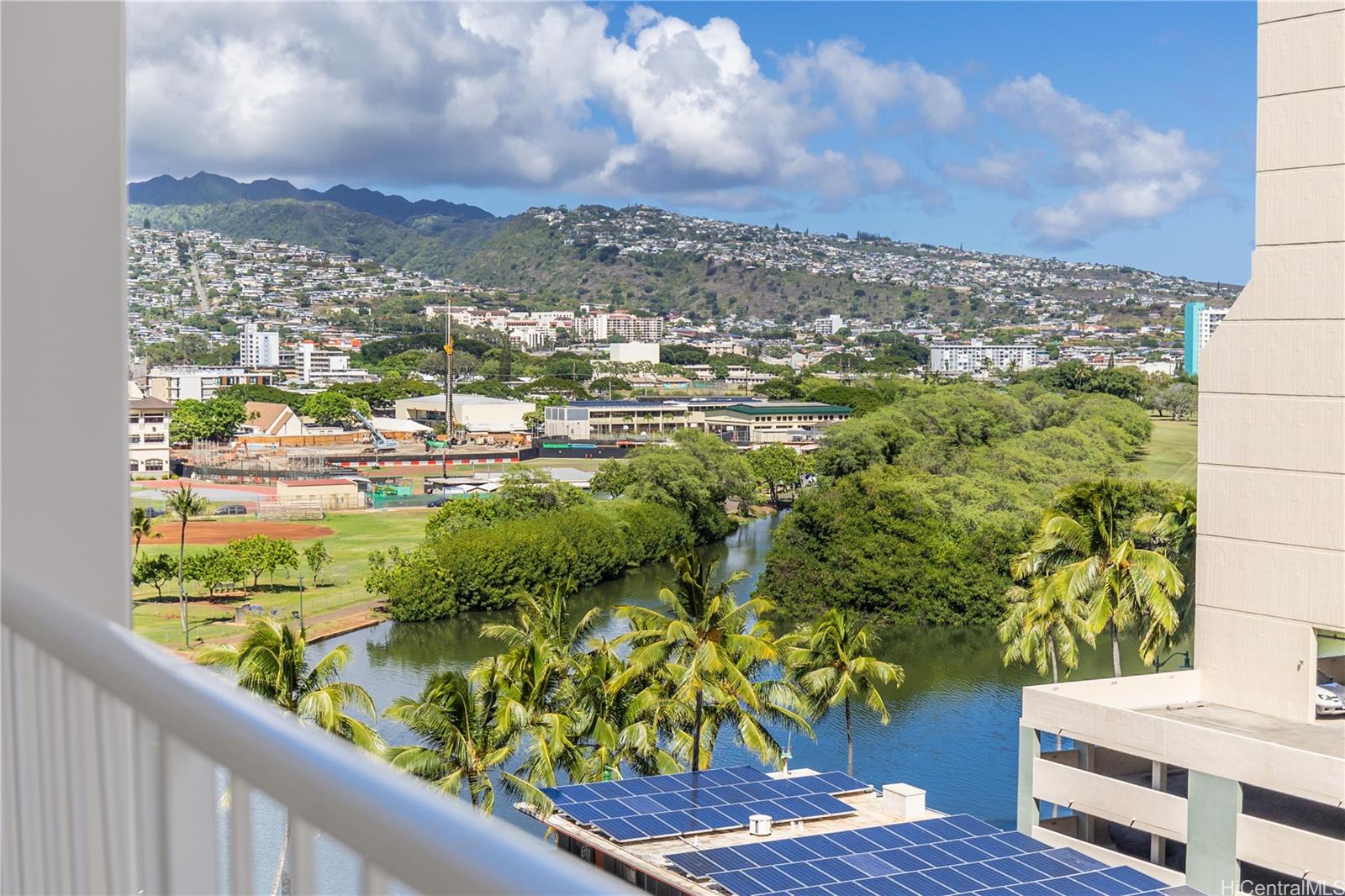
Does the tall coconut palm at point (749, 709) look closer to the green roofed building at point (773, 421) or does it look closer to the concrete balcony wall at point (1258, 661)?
the concrete balcony wall at point (1258, 661)

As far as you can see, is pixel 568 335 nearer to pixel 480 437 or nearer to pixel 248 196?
pixel 480 437

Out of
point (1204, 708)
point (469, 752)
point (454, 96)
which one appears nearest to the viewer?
point (469, 752)

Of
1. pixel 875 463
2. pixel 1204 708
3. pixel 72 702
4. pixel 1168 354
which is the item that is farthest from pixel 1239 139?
pixel 72 702

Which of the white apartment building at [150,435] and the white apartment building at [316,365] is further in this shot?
the white apartment building at [316,365]

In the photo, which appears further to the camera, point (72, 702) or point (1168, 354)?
point (1168, 354)

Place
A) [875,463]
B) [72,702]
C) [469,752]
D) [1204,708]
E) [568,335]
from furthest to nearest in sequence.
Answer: [568,335]
[875,463]
[1204,708]
[469,752]
[72,702]

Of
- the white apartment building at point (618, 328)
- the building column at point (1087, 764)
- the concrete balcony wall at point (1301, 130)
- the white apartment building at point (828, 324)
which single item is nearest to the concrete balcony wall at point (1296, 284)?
the concrete balcony wall at point (1301, 130)
